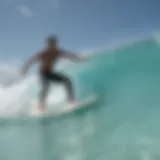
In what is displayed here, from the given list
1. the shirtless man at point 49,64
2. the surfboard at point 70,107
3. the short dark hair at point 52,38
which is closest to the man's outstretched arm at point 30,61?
the shirtless man at point 49,64

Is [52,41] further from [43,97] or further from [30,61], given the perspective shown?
[43,97]

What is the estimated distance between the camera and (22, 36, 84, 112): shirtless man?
7.27ft

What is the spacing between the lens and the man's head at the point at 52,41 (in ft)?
7.28

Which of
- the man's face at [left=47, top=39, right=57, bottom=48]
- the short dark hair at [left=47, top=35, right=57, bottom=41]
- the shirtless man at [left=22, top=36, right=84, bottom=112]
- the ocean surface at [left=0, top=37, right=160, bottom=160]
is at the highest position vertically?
the short dark hair at [left=47, top=35, right=57, bottom=41]

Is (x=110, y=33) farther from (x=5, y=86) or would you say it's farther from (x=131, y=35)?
(x=5, y=86)

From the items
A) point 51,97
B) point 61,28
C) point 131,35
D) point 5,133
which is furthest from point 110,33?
point 5,133

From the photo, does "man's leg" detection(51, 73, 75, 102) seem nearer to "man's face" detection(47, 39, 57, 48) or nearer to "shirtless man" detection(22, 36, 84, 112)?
"shirtless man" detection(22, 36, 84, 112)

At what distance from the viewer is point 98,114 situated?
2195 mm

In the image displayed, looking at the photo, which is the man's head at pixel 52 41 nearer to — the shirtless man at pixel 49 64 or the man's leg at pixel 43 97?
the shirtless man at pixel 49 64

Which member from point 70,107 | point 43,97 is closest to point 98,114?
point 70,107

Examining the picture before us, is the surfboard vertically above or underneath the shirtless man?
underneath

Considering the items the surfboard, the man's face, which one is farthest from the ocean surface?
the man's face

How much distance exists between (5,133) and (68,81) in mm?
447

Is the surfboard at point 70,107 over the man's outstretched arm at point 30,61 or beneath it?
beneath
